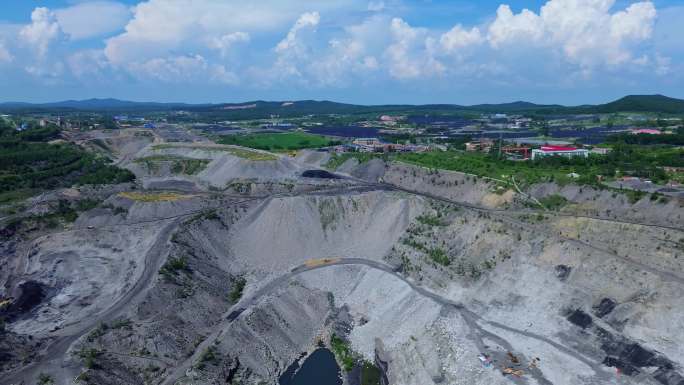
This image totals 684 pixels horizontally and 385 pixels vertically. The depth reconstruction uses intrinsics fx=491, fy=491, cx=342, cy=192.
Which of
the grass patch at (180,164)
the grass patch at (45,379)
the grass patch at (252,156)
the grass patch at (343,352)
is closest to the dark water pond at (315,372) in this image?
the grass patch at (343,352)

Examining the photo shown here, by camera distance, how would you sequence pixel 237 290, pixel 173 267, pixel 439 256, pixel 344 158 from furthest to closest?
pixel 344 158 → pixel 439 256 → pixel 237 290 → pixel 173 267

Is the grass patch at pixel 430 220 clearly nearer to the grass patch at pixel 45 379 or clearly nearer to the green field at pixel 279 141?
the grass patch at pixel 45 379

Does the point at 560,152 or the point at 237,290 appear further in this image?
the point at 560,152

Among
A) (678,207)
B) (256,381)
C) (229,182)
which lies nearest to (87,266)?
(256,381)

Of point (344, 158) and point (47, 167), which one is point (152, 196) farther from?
point (344, 158)

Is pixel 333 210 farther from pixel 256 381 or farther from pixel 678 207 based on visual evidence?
pixel 678 207

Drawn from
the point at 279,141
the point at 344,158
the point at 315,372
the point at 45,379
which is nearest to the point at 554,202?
the point at 315,372
